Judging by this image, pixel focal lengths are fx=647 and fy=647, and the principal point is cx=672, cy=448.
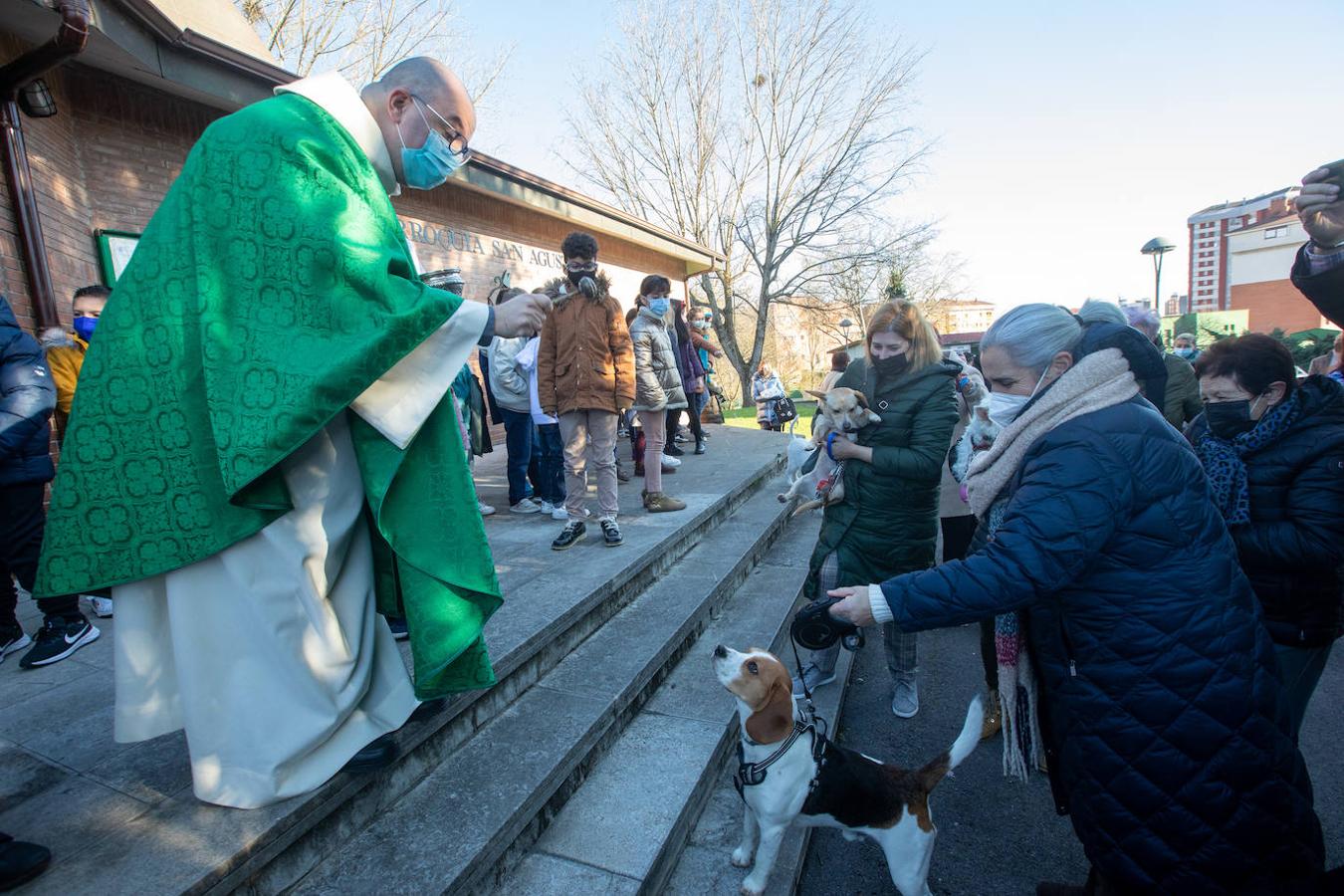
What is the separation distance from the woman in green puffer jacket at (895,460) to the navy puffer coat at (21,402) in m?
3.66

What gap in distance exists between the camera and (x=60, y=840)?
171cm

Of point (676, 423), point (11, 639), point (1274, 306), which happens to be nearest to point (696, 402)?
point (676, 423)

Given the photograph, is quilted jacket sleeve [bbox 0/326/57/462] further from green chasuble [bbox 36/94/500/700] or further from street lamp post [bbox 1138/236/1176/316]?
street lamp post [bbox 1138/236/1176/316]

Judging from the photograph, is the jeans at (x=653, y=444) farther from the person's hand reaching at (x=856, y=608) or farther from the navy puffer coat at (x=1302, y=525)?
the navy puffer coat at (x=1302, y=525)

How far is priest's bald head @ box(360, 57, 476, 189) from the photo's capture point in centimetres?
207

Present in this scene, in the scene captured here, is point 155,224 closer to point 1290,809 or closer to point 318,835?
point 318,835

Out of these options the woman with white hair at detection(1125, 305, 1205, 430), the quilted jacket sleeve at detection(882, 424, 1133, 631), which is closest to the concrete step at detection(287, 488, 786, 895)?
the quilted jacket sleeve at detection(882, 424, 1133, 631)

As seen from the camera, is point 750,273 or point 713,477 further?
point 750,273

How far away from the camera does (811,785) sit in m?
2.23

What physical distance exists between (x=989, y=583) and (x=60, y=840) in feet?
8.31

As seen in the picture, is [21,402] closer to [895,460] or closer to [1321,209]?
[895,460]

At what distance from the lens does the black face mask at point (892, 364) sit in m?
3.13

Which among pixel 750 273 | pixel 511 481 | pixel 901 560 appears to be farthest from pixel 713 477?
pixel 750 273

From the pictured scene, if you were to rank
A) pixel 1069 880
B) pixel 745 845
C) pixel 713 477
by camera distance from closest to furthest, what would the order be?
pixel 745 845, pixel 1069 880, pixel 713 477
